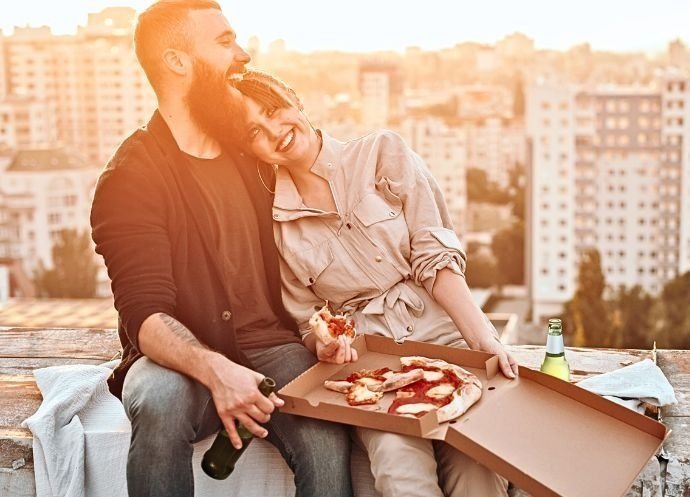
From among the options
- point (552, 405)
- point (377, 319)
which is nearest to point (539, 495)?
point (552, 405)

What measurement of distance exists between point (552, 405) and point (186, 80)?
0.93 meters

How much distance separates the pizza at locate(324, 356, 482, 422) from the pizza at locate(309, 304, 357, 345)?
7 centimetres

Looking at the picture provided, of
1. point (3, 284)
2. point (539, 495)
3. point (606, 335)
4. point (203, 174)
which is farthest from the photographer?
point (3, 284)

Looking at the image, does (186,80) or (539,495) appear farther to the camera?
(186,80)

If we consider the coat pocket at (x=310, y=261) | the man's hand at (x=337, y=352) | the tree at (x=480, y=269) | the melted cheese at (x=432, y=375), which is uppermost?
the coat pocket at (x=310, y=261)

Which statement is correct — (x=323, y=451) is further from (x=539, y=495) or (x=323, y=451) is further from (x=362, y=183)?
(x=362, y=183)

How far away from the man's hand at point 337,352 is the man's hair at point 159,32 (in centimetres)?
62

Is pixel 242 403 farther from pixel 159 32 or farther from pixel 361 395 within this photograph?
pixel 159 32

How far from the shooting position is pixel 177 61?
6.37 ft

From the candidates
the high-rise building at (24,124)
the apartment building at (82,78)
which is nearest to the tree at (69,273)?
the high-rise building at (24,124)

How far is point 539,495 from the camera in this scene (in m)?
1.45

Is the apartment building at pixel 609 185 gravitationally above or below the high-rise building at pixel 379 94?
below

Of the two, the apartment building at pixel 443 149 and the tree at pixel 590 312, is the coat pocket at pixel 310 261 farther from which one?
the apartment building at pixel 443 149

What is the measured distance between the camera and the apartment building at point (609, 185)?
148 ft
